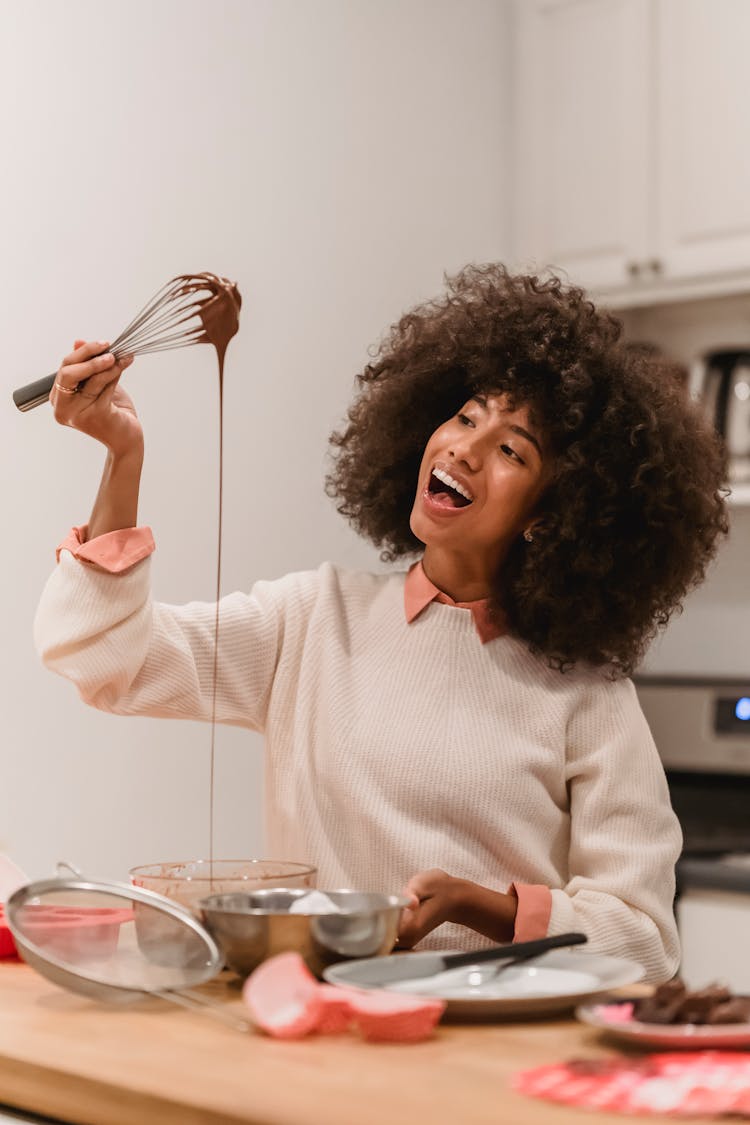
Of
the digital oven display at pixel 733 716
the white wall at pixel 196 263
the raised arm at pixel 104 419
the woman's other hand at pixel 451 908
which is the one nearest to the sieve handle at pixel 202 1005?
the woman's other hand at pixel 451 908

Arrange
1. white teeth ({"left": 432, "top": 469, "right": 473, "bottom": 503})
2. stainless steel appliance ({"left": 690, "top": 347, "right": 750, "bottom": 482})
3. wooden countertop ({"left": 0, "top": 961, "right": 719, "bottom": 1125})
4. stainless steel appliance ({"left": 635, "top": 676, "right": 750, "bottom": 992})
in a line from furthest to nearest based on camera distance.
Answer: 1. stainless steel appliance ({"left": 690, "top": 347, "right": 750, "bottom": 482})
2. stainless steel appliance ({"left": 635, "top": 676, "right": 750, "bottom": 992})
3. white teeth ({"left": 432, "top": 469, "right": 473, "bottom": 503})
4. wooden countertop ({"left": 0, "top": 961, "right": 719, "bottom": 1125})

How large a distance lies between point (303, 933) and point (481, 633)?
1.89 feet

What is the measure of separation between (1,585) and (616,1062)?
4.32 ft

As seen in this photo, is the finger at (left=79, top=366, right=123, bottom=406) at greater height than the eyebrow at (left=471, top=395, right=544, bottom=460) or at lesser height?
greater

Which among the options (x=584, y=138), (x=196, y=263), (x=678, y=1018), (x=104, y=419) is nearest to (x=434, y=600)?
(x=104, y=419)

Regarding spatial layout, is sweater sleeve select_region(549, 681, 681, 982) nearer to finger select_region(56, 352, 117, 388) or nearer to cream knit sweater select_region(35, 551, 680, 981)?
cream knit sweater select_region(35, 551, 680, 981)

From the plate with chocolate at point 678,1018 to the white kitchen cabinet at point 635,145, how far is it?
200cm

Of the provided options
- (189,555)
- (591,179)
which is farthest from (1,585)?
(591,179)

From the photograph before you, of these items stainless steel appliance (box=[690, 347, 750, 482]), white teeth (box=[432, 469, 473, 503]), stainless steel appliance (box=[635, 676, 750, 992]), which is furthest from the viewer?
stainless steel appliance (box=[690, 347, 750, 482])

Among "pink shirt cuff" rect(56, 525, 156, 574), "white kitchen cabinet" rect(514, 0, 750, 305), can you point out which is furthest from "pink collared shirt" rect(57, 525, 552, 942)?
"white kitchen cabinet" rect(514, 0, 750, 305)

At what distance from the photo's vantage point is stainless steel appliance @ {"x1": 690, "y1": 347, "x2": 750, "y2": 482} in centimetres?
282

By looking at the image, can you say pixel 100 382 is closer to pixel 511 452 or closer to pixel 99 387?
pixel 99 387

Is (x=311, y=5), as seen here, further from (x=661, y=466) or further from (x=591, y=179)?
(x=661, y=466)

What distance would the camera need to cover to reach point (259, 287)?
239 cm
